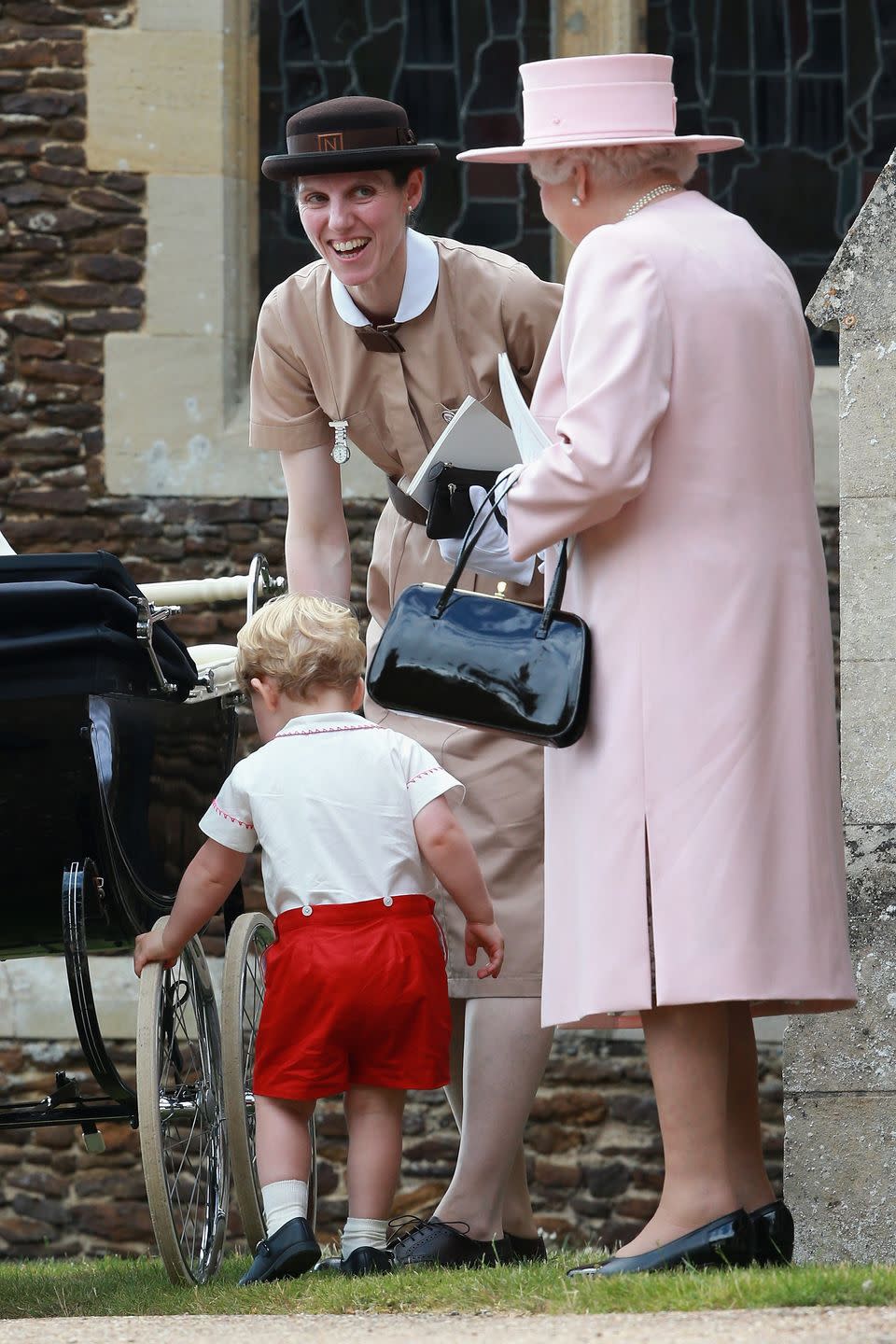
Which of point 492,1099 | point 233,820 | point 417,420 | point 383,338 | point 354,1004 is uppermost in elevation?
point 383,338

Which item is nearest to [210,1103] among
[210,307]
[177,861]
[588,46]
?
[177,861]

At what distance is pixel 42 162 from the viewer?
7.81 metres

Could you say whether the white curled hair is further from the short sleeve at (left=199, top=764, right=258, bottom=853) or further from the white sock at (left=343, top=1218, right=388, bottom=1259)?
the white sock at (left=343, top=1218, right=388, bottom=1259)

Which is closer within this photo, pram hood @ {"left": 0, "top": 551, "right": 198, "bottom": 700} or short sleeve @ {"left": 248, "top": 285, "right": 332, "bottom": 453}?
pram hood @ {"left": 0, "top": 551, "right": 198, "bottom": 700}

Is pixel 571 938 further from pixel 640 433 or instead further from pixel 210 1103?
pixel 210 1103

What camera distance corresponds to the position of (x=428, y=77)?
324 inches

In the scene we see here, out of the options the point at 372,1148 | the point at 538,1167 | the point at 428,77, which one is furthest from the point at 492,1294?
the point at 428,77

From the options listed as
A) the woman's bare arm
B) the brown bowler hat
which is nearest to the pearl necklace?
the brown bowler hat

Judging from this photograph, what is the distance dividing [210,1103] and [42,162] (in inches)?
179

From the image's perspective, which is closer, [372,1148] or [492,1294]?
[492,1294]

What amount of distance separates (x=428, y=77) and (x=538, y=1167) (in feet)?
13.1

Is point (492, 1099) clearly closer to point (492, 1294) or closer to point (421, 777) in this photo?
point (421, 777)

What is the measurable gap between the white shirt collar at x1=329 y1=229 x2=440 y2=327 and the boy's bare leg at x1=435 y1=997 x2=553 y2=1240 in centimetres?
129

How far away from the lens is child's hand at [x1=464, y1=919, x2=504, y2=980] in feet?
12.6
